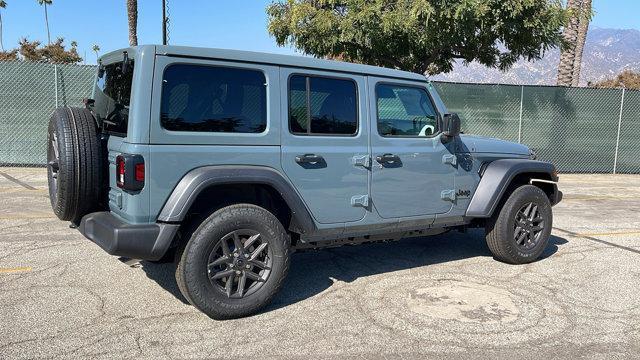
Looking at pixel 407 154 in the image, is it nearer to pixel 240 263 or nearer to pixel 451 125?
pixel 451 125

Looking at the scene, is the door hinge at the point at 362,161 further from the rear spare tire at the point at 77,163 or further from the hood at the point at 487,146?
the rear spare tire at the point at 77,163

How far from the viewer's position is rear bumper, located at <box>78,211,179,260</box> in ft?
12.4

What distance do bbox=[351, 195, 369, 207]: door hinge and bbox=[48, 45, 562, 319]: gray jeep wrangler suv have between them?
2cm

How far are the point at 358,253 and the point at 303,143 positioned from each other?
84.6 inches

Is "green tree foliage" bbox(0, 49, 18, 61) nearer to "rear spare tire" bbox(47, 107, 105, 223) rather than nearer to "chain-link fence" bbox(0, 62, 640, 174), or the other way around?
"chain-link fence" bbox(0, 62, 640, 174)

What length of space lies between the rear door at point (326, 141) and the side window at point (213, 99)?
0.23 metres

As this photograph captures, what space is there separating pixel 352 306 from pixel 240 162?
151 centimetres

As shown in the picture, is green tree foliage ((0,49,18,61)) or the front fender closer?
the front fender

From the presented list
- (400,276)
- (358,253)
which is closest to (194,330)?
(400,276)

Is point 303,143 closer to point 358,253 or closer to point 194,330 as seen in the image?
point 194,330

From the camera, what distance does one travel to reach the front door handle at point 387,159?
4.83 metres

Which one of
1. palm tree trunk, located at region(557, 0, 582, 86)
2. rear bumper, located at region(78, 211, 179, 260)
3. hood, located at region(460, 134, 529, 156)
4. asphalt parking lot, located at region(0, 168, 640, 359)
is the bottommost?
asphalt parking lot, located at region(0, 168, 640, 359)

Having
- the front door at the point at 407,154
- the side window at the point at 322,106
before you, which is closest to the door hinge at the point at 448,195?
the front door at the point at 407,154

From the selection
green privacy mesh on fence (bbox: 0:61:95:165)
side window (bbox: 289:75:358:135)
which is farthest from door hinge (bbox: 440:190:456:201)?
green privacy mesh on fence (bbox: 0:61:95:165)
